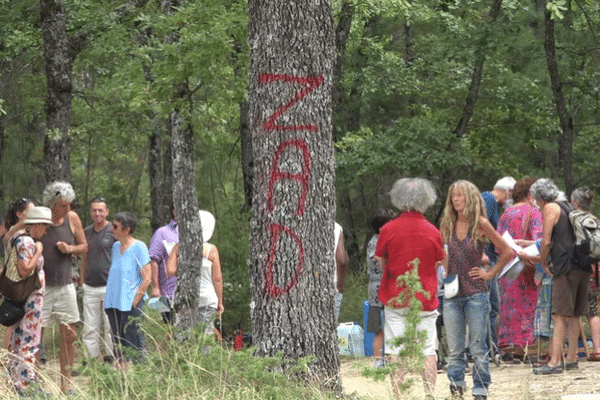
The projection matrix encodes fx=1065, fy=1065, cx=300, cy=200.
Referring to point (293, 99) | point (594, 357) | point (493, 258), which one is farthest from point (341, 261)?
point (293, 99)

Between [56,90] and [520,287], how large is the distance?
20.0ft

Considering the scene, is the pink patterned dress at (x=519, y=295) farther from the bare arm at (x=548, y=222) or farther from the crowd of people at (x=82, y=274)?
the crowd of people at (x=82, y=274)

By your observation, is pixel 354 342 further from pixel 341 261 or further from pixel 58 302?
pixel 58 302

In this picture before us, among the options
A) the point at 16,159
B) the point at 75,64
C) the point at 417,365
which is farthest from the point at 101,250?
the point at 16,159

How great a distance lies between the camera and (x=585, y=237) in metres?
9.93

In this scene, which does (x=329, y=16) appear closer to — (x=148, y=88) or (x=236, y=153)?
(x=148, y=88)

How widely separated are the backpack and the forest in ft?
11.8

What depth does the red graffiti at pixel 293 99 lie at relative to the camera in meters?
6.94

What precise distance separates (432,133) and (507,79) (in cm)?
214

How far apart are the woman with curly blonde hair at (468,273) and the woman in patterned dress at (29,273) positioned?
11.2ft

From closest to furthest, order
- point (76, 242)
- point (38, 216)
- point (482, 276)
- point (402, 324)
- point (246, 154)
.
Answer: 1. point (402, 324)
2. point (482, 276)
3. point (38, 216)
4. point (76, 242)
5. point (246, 154)

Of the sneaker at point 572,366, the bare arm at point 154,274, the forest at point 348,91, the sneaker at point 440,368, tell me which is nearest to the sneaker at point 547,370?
the sneaker at point 572,366

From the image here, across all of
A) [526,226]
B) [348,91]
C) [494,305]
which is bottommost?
[494,305]

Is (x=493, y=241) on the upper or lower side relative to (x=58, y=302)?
upper
